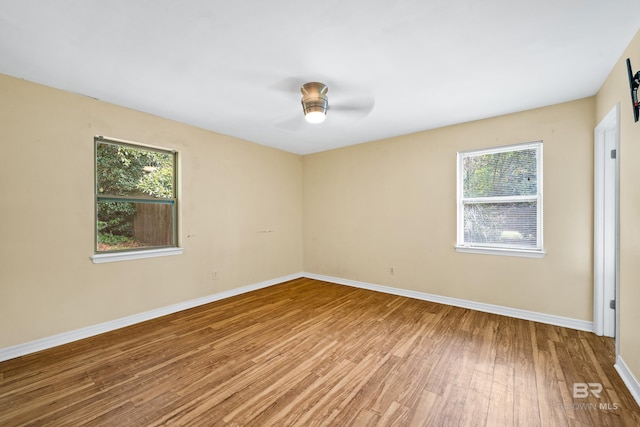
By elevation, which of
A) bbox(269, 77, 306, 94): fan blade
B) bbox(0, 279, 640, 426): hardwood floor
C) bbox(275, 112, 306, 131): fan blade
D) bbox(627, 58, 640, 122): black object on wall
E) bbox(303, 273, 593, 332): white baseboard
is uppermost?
bbox(269, 77, 306, 94): fan blade

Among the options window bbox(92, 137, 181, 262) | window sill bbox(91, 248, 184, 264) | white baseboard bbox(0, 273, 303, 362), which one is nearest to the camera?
white baseboard bbox(0, 273, 303, 362)

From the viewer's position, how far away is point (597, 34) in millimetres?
1827

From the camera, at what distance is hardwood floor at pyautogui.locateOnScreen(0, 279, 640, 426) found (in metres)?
1.68

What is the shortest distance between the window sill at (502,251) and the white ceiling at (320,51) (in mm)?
1679

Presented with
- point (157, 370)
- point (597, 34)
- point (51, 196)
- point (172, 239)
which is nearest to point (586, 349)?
point (597, 34)

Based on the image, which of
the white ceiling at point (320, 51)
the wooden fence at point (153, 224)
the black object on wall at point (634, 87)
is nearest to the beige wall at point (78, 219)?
the wooden fence at point (153, 224)

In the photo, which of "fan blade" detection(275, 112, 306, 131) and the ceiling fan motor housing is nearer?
the ceiling fan motor housing

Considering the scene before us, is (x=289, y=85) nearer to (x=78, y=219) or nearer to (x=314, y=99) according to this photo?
(x=314, y=99)

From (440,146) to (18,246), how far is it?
479 centimetres

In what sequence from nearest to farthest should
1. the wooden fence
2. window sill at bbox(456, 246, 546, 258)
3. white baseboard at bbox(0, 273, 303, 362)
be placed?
white baseboard at bbox(0, 273, 303, 362), window sill at bbox(456, 246, 546, 258), the wooden fence

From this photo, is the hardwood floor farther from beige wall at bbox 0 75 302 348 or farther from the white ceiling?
the white ceiling

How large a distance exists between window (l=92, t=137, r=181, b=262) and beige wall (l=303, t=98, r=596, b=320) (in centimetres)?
255

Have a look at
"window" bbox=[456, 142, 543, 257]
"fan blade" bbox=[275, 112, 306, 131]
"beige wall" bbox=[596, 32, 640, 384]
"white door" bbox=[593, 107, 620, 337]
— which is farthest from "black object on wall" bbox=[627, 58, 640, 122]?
"fan blade" bbox=[275, 112, 306, 131]

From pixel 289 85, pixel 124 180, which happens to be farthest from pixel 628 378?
pixel 124 180
